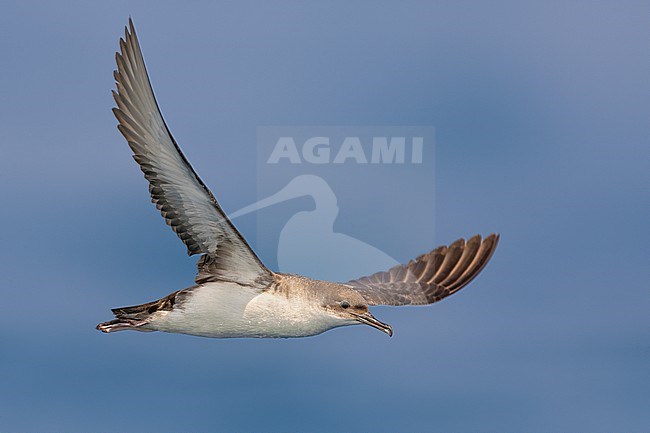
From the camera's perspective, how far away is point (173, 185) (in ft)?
50.5

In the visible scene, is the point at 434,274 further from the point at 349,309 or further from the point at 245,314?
the point at 245,314

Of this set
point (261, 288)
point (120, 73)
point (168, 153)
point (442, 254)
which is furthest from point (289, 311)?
point (442, 254)

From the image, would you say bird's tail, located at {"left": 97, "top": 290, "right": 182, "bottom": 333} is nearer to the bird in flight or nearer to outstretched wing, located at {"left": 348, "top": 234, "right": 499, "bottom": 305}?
the bird in flight

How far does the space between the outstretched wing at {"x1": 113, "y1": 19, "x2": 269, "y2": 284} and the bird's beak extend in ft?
5.31

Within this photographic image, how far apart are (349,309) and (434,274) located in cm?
483

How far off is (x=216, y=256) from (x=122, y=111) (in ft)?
8.79

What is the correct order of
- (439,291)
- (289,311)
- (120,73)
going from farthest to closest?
(439,291), (289,311), (120,73)

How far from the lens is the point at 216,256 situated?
16.1m

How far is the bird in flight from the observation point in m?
15.1

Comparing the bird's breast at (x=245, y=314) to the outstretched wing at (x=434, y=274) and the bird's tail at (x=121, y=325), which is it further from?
the outstretched wing at (x=434, y=274)

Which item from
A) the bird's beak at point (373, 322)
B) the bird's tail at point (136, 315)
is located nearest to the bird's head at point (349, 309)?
the bird's beak at point (373, 322)

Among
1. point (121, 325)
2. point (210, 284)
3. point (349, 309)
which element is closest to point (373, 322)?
point (349, 309)

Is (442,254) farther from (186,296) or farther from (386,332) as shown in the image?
(186,296)

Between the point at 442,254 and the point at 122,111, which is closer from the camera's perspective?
the point at 122,111
